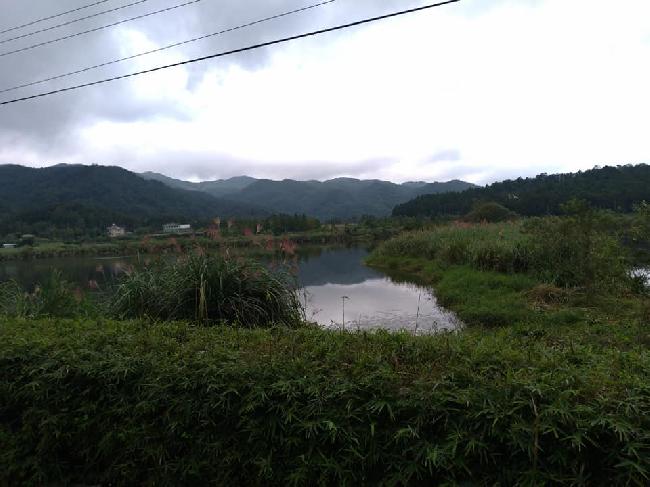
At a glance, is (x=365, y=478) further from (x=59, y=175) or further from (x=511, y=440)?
(x=59, y=175)

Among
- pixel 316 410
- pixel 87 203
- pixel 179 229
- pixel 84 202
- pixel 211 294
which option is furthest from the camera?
pixel 84 202

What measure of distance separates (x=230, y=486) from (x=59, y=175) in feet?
367

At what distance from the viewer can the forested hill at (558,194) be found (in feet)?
104

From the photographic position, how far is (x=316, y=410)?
2393 mm

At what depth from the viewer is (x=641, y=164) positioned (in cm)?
4688

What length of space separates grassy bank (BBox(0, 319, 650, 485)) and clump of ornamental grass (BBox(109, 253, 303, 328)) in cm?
194

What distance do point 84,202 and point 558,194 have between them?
73.4 meters

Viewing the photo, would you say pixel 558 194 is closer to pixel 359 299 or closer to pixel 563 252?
pixel 563 252

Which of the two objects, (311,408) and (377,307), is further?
(377,307)

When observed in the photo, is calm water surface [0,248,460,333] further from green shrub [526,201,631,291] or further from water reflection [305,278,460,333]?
green shrub [526,201,631,291]

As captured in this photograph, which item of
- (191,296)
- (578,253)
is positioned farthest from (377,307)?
(191,296)

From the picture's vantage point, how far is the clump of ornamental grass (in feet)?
18.1

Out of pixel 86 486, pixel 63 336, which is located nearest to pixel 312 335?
pixel 86 486

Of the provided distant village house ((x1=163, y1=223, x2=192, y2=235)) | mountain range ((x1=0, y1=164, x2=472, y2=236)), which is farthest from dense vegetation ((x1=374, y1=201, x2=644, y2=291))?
mountain range ((x1=0, y1=164, x2=472, y2=236))
